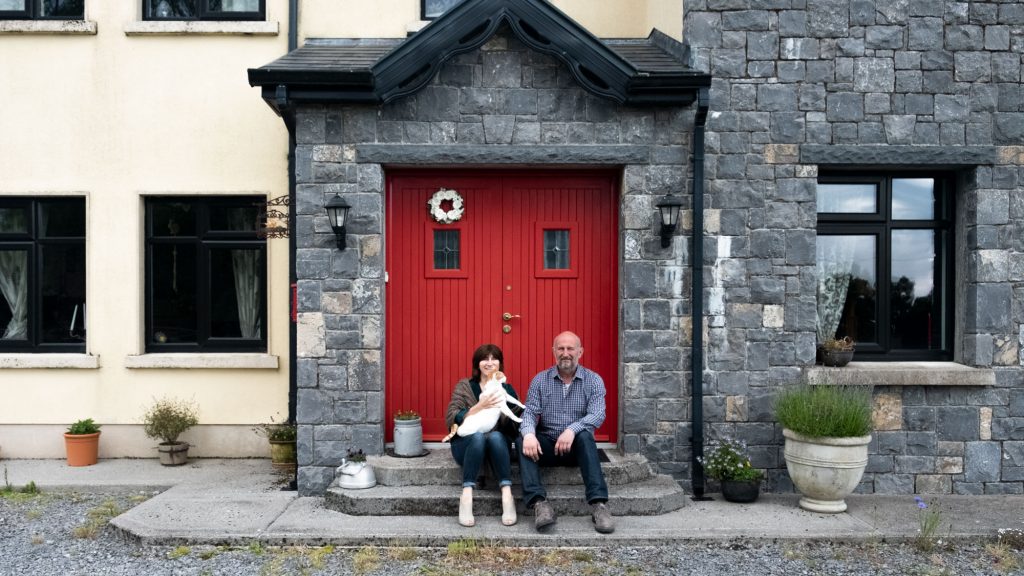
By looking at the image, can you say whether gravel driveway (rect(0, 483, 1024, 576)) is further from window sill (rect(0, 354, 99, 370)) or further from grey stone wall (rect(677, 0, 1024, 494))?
window sill (rect(0, 354, 99, 370))

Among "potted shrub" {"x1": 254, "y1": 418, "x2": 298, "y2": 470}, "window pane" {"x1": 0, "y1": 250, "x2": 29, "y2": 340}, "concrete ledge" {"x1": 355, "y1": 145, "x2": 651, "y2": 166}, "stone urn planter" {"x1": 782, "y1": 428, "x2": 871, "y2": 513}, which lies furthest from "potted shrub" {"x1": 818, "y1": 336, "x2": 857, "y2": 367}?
"window pane" {"x1": 0, "y1": 250, "x2": 29, "y2": 340}

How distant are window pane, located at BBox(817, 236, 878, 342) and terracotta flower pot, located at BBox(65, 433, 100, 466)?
6.83 metres

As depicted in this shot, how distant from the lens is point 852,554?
4625mm

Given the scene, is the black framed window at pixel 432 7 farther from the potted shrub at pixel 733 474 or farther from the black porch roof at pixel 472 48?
the potted shrub at pixel 733 474

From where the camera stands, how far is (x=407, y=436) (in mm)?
5672

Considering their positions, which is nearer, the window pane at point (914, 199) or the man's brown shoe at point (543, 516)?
the man's brown shoe at point (543, 516)

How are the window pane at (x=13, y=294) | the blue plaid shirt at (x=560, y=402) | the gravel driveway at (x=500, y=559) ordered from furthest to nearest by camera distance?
the window pane at (x=13, y=294)
the blue plaid shirt at (x=560, y=402)
the gravel driveway at (x=500, y=559)

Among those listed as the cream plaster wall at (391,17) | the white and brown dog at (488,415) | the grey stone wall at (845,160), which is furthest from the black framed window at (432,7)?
the white and brown dog at (488,415)

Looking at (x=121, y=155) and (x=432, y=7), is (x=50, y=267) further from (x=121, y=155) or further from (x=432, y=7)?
(x=432, y=7)

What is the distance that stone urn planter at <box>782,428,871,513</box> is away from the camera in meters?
5.14

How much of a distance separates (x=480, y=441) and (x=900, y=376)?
347 centimetres

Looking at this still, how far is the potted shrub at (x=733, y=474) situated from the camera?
545 cm

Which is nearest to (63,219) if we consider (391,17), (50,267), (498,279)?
(50,267)

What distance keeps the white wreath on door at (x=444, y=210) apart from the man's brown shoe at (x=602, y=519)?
8.68ft
